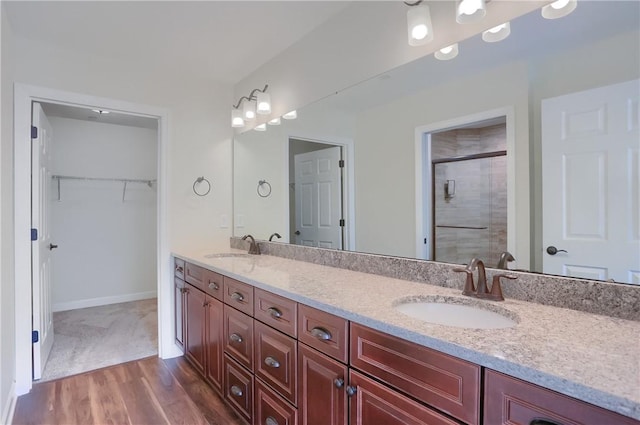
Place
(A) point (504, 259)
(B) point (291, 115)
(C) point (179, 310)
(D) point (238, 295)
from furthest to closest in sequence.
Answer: (C) point (179, 310) → (B) point (291, 115) → (D) point (238, 295) → (A) point (504, 259)

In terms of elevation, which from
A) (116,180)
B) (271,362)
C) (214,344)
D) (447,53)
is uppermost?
(447,53)

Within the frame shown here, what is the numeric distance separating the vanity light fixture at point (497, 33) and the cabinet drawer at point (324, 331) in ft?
4.15

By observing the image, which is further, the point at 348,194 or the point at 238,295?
the point at 348,194

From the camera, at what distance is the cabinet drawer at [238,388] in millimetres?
1786

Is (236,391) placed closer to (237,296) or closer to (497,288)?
(237,296)

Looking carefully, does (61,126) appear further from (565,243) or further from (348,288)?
(565,243)

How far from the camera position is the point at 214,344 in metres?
2.17

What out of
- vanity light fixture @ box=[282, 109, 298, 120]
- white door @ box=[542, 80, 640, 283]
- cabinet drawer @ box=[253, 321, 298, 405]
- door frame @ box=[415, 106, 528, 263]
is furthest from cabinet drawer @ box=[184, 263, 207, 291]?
white door @ box=[542, 80, 640, 283]

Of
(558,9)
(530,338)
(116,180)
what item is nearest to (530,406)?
(530,338)

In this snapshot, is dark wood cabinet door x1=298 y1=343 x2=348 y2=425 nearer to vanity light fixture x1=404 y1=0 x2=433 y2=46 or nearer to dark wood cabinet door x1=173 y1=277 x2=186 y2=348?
vanity light fixture x1=404 y1=0 x2=433 y2=46

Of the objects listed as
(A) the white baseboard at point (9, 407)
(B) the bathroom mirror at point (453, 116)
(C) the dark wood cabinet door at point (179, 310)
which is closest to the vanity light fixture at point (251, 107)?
(B) the bathroom mirror at point (453, 116)

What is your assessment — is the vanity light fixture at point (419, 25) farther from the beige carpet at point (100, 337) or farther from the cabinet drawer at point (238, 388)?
the beige carpet at point (100, 337)

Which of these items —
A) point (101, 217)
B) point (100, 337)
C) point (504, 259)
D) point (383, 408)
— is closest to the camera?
point (383, 408)

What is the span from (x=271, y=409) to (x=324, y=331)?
0.63m
